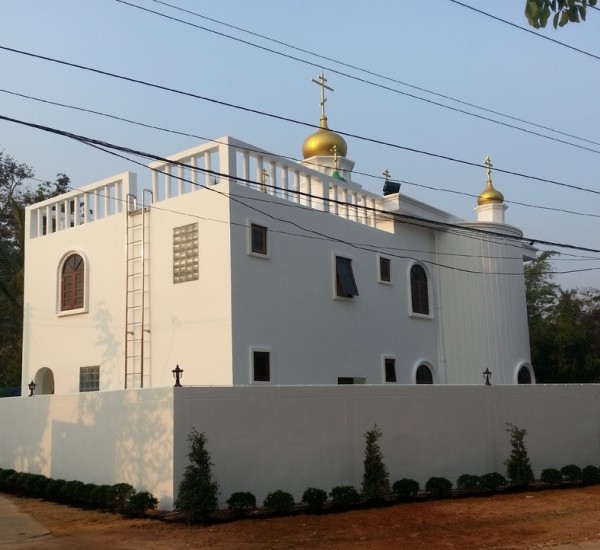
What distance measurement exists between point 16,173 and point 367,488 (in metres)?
27.8

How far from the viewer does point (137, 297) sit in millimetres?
16922

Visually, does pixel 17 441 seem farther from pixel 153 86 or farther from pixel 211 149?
pixel 153 86

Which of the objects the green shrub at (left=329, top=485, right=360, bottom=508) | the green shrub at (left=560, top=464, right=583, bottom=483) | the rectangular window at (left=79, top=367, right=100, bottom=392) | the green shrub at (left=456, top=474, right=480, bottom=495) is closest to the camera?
the green shrub at (left=329, top=485, right=360, bottom=508)

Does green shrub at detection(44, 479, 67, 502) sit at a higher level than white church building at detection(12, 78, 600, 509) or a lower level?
lower

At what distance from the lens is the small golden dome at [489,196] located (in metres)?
23.7

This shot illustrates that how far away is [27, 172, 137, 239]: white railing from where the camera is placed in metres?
17.7

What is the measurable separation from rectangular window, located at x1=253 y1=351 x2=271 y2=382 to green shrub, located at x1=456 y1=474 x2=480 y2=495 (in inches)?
166

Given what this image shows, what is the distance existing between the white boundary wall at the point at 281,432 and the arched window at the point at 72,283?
3.17m

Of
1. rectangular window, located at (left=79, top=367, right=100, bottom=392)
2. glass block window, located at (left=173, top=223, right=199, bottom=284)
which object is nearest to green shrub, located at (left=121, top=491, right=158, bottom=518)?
glass block window, located at (left=173, top=223, right=199, bottom=284)

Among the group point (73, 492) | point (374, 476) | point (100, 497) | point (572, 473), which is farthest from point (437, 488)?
point (73, 492)

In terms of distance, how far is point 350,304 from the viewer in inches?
717

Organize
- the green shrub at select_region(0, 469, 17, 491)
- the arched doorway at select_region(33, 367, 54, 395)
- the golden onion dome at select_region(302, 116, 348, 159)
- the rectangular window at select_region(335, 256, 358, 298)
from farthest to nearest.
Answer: the golden onion dome at select_region(302, 116, 348, 159)
the arched doorway at select_region(33, 367, 54, 395)
the rectangular window at select_region(335, 256, 358, 298)
the green shrub at select_region(0, 469, 17, 491)

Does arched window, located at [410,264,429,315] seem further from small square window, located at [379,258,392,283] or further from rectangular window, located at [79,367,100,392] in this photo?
rectangular window, located at [79,367,100,392]

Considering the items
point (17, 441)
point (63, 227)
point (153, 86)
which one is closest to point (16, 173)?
point (63, 227)
